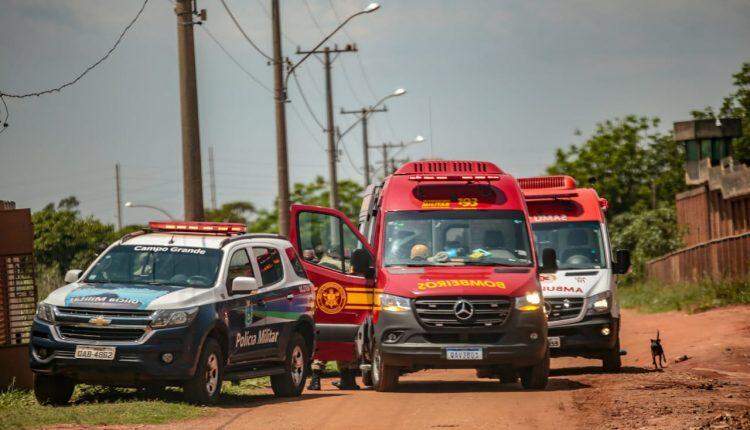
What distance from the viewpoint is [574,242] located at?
22.0 meters

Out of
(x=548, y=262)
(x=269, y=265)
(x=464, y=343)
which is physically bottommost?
(x=464, y=343)

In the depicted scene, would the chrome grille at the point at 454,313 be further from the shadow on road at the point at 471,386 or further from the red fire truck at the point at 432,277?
the shadow on road at the point at 471,386

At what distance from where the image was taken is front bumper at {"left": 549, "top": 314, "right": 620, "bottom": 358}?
20.9m

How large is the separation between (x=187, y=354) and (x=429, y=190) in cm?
A: 486

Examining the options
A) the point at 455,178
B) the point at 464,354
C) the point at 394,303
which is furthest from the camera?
the point at 455,178

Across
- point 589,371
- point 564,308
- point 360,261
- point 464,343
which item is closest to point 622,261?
point 564,308

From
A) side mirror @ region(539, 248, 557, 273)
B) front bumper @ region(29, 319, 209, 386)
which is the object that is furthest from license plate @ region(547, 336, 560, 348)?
front bumper @ region(29, 319, 209, 386)

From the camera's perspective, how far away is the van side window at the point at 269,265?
17.3 meters

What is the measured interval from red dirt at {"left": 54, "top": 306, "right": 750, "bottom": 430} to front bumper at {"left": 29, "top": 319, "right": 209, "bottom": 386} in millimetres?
800

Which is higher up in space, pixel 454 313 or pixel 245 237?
pixel 245 237

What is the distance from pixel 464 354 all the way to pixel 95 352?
4722 mm

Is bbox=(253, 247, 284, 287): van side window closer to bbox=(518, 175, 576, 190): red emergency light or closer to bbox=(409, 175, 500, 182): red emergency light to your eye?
bbox=(409, 175, 500, 182): red emergency light

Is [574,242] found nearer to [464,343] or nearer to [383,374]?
[464,343]

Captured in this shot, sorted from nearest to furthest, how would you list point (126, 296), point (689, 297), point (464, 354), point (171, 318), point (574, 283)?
point (171, 318) < point (126, 296) < point (464, 354) < point (574, 283) < point (689, 297)
